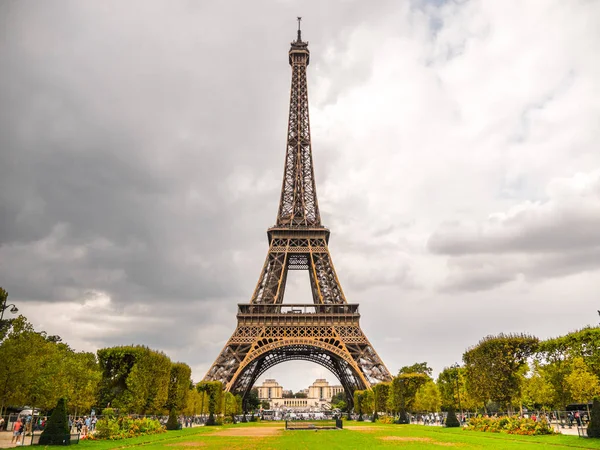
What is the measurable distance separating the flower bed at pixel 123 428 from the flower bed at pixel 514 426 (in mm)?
23884

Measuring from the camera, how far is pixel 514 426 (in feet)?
96.6

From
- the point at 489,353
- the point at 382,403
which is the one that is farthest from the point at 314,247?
the point at 489,353

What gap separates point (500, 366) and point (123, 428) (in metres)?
28.5

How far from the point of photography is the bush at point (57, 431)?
70.6 feet

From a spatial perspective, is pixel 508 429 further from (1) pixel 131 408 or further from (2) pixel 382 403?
(1) pixel 131 408

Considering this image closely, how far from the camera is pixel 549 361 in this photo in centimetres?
4522

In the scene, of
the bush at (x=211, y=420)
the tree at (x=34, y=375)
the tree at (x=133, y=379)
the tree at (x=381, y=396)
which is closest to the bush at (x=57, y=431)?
the tree at (x=34, y=375)

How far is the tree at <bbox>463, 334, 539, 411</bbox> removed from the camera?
36312 mm

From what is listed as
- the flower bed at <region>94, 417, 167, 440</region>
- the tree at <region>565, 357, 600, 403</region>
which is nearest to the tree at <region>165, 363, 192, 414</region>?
the flower bed at <region>94, 417, 167, 440</region>

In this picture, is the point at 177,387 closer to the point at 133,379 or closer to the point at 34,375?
the point at 133,379

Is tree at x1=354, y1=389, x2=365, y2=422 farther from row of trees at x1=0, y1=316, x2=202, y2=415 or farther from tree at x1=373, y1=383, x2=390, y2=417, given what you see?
row of trees at x1=0, y1=316, x2=202, y2=415

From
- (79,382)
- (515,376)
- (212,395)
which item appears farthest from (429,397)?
(79,382)

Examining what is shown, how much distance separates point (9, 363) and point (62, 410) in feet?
37.9

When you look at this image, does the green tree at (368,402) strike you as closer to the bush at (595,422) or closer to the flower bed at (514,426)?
the flower bed at (514,426)
